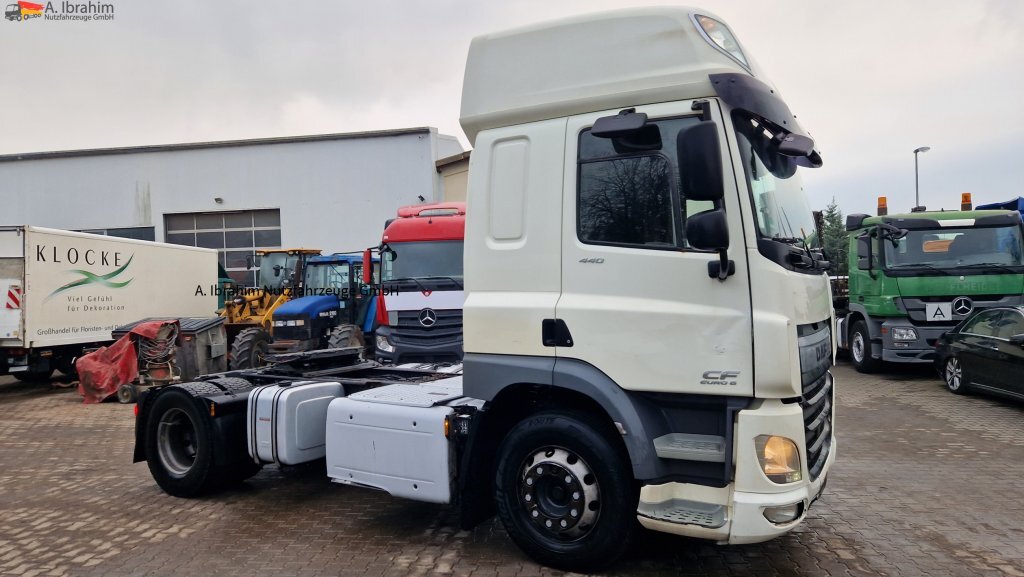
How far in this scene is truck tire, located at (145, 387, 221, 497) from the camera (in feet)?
19.5

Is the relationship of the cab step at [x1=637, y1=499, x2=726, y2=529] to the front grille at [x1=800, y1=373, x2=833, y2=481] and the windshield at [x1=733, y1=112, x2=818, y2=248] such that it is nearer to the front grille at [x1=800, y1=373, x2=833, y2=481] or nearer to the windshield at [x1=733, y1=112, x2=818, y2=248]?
the front grille at [x1=800, y1=373, x2=833, y2=481]

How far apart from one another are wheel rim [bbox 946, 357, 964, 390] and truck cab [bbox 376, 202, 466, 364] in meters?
7.81

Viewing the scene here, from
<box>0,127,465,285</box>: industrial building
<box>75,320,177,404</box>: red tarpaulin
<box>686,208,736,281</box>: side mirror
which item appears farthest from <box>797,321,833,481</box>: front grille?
<box>0,127,465,285</box>: industrial building

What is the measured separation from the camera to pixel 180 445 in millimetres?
6395

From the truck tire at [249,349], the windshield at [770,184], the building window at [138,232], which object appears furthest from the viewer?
the building window at [138,232]

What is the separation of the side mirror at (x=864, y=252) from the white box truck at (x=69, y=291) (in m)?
15.0

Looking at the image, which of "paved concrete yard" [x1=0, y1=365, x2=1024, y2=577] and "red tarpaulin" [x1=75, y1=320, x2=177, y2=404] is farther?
"red tarpaulin" [x1=75, y1=320, x2=177, y2=404]

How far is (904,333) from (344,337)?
1021cm

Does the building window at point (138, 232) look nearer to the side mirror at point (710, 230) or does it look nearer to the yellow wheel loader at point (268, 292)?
the yellow wheel loader at point (268, 292)

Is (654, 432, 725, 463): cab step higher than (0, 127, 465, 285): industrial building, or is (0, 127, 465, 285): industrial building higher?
(0, 127, 465, 285): industrial building

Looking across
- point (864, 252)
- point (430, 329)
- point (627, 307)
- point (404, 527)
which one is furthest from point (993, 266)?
point (404, 527)

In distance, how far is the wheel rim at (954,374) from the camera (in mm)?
10891

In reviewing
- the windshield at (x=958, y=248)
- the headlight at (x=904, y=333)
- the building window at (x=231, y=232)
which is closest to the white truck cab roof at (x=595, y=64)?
the windshield at (x=958, y=248)

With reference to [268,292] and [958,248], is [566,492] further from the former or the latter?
[268,292]
